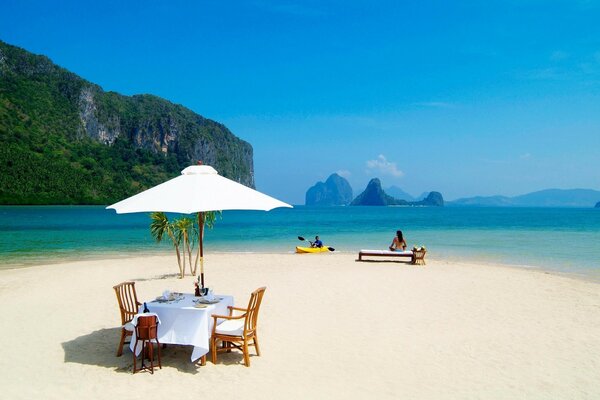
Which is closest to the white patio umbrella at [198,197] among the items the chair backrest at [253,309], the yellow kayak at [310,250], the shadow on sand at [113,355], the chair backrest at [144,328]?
the chair backrest at [253,309]

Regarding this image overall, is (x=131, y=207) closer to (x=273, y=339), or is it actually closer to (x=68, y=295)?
(x=273, y=339)

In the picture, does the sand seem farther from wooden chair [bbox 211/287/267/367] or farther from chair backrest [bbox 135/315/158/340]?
chair backrest [bbox 135/315/158/340]

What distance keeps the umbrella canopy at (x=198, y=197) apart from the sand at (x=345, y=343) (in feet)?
7.31

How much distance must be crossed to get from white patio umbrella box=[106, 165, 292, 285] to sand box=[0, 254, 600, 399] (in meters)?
2.22

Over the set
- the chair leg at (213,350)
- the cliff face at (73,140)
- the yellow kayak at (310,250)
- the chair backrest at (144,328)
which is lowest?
the chair leg at (213,350)

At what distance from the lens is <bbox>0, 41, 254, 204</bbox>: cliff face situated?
106m

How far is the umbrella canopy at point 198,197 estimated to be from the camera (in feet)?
22.8

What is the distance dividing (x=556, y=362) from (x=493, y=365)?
986 mm

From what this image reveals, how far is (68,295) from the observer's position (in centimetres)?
1205

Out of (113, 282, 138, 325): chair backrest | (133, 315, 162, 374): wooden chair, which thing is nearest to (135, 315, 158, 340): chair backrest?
(133, 315, 162, 374): wooden chair

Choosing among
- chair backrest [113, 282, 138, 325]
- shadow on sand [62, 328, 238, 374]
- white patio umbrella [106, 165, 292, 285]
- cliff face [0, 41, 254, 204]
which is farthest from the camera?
cliff face [0, 41, 254, 204]

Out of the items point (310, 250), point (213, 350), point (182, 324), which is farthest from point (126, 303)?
point (310, 250)

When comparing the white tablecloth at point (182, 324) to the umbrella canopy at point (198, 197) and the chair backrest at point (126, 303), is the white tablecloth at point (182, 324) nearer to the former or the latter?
the chair backrest at point (126, 303)

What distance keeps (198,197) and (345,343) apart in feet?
11.0
